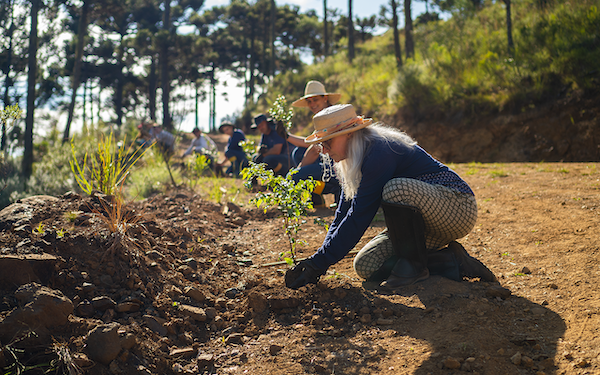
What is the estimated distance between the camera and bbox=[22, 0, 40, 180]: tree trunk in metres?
8.47

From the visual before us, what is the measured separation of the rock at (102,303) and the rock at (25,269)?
0.97ft

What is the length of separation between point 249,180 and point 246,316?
1.00m

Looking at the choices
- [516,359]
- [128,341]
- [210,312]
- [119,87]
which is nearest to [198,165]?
[210,312]

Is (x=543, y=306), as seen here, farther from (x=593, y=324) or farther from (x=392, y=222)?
(x=392, y=222)

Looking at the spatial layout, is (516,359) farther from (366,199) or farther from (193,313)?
(193,313)

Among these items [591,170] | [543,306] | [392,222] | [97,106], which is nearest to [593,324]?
[543,306]

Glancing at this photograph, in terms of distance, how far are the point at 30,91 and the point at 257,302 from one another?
8588 millimetres

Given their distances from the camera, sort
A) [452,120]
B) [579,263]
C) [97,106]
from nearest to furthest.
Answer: [579,263], [452,120], [97,106]

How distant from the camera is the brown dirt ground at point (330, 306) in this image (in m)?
1.90

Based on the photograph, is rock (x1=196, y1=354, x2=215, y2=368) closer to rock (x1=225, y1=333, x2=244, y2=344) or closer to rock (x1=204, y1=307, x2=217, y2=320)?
rock (x1=225, y1=333, x2=244, y2=344)

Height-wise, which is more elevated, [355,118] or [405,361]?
[355,118]

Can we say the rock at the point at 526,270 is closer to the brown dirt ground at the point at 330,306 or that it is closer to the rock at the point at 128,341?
the brown dirt ground at the point at 330,306

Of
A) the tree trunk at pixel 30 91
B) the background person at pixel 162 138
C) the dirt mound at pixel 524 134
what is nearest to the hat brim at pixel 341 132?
the background person at pixel 162 138

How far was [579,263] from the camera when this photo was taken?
2.62m
